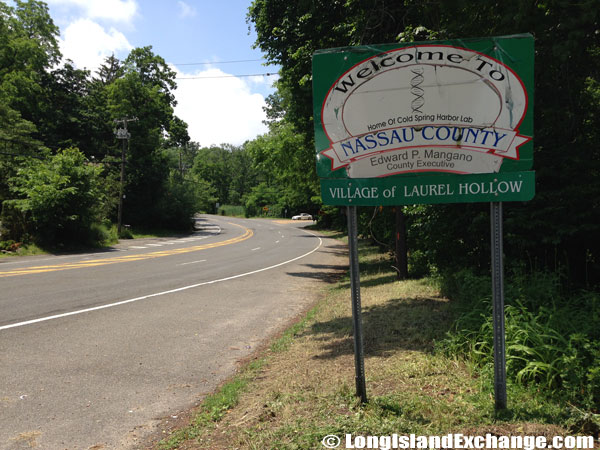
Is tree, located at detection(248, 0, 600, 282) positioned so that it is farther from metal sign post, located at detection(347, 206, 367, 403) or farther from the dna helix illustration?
metal sign post, located at detection(347, 206, 367, 403)

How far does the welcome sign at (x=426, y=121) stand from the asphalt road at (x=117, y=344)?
280 cm

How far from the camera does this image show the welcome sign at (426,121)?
346 cm

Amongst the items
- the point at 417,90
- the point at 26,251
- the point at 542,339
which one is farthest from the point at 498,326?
the point at 26,251

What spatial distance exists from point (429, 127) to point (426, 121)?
0.05 meters

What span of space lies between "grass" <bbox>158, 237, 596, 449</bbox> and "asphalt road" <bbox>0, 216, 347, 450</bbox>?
57cm

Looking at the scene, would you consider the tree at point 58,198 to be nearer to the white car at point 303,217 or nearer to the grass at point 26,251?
the grass at point 26,251

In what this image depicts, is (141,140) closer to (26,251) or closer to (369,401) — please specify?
(26,251)

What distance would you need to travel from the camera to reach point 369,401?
370cm

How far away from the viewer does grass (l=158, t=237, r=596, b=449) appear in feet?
10.6

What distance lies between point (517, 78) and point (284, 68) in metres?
9.01

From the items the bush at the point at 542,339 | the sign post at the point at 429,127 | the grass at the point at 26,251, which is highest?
the sign post at the point at 429,127

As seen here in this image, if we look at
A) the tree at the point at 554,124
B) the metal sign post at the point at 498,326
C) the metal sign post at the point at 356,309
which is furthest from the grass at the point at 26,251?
the metal sign post at the point at 498,326

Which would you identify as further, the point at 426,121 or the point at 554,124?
the point at 554,124

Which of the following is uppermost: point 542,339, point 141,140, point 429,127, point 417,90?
point 141,140
